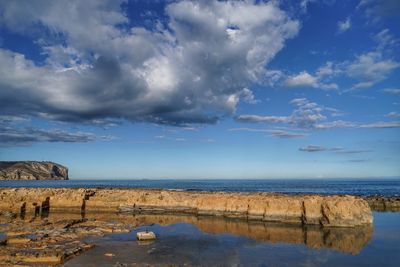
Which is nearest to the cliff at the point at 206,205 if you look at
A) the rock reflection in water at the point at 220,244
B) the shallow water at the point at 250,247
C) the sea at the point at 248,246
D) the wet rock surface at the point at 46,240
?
the sea at the point at 248,246

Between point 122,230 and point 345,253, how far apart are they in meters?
18.3

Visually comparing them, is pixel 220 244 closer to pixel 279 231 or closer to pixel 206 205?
pixel 279 231

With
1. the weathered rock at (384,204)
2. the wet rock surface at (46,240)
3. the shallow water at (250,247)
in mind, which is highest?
the weathered rock at (384,204)

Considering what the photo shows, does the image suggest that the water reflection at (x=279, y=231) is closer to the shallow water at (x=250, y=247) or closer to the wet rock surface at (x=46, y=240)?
the shallow water at (x=250, y=247)

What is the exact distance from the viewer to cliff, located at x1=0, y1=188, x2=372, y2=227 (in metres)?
34.5

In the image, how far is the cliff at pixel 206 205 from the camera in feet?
113

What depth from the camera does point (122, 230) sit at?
30594 millimetres

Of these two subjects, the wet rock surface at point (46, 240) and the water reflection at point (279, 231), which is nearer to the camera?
the wet rock surface at point (46, 240)

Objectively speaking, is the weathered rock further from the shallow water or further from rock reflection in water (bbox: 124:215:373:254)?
rock reflection in water (bbox: 124:215:373:254)

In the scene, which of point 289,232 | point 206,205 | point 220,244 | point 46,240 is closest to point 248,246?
point 220,244

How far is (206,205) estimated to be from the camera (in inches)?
1714

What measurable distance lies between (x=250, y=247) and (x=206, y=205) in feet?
62.8

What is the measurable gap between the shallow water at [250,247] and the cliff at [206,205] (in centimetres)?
251

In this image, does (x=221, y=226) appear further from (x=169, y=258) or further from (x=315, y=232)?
(x=169, y=258)
